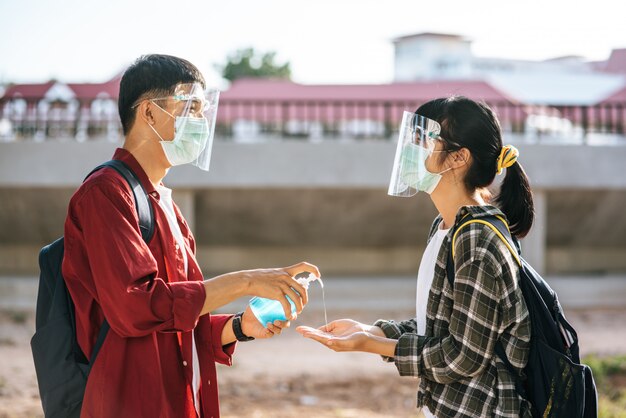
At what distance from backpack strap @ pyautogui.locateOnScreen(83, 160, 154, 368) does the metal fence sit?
889cm

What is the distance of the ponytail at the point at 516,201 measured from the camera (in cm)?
249

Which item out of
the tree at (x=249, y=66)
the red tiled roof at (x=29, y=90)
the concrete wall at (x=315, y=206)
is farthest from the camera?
the tree at (x=249, y=66)

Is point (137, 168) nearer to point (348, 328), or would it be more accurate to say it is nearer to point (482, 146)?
point (348, 328)

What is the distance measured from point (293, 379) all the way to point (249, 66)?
23934 mm

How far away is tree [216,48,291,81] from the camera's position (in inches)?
1188

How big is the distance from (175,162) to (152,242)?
0.30 meters

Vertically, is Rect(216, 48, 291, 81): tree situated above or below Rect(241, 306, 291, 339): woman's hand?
above

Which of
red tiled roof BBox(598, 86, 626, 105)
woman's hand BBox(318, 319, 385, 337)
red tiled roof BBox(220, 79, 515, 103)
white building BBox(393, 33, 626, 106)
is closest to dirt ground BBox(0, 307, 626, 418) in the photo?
woman's hand BBox(318, 319, 385, 337)

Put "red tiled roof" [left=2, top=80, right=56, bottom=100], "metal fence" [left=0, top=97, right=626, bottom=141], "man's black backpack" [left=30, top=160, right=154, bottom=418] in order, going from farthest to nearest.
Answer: "red tiled roof" [left=2, top=80, right=56, bottom=100] < "metal fence" [left=0, top=97, right=626, bottom=141] < "man's black backpack" [left=30, top=160, right=154, bottom=418]

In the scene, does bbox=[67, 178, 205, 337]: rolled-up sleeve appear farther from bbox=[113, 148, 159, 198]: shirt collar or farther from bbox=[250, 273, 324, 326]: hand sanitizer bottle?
bbox=[250, 273, 324, 326]: hand sanitizer bottle

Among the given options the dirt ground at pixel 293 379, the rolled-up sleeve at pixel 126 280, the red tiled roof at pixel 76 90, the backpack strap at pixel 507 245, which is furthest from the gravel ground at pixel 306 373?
the rolled-up sleeve at pixel 126 280

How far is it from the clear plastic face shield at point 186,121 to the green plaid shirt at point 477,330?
795 mm

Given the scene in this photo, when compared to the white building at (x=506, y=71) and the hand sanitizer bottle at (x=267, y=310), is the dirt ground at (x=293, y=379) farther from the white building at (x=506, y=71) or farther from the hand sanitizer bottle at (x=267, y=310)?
the white building at (x=506, y=71)

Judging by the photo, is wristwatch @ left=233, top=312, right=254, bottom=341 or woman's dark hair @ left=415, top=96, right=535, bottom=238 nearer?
woman's dark hair @ left=415, top=96, right=535, bottom=238
